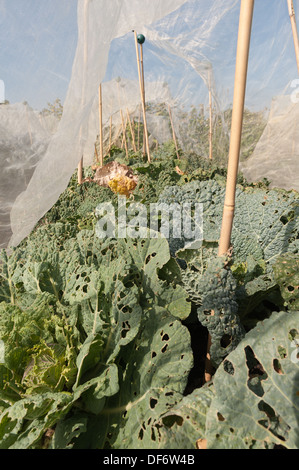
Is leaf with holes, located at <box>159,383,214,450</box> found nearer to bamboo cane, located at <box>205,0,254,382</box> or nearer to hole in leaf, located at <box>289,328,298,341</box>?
hole in leaf, located at <box>289,328,298,341</box>

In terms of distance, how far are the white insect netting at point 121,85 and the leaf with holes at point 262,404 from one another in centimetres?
160

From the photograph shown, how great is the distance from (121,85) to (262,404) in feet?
22.5

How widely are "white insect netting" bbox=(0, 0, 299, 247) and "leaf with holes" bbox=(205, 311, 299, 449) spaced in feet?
5.25

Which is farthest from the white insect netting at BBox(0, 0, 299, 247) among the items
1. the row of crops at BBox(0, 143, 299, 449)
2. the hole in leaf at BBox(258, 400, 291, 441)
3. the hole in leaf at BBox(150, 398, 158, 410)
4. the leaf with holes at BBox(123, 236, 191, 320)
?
the hole in leaf at BBox(258, 400, 291, 441)

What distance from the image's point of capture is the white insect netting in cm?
184

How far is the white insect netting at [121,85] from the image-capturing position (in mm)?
1837

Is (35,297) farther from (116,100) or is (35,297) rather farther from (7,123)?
(116,100)

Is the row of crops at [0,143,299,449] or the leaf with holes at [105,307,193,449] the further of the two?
the leaf with holes at [105,307,193,449]

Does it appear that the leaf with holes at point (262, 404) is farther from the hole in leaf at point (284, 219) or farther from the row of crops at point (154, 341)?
the hole in leaf at point (284, 219)

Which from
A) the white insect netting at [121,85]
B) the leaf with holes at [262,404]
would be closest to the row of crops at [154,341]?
the leaf with holes at [262,404]

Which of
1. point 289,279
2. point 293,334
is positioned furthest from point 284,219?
point 293,334

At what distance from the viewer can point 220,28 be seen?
13.4 feet
